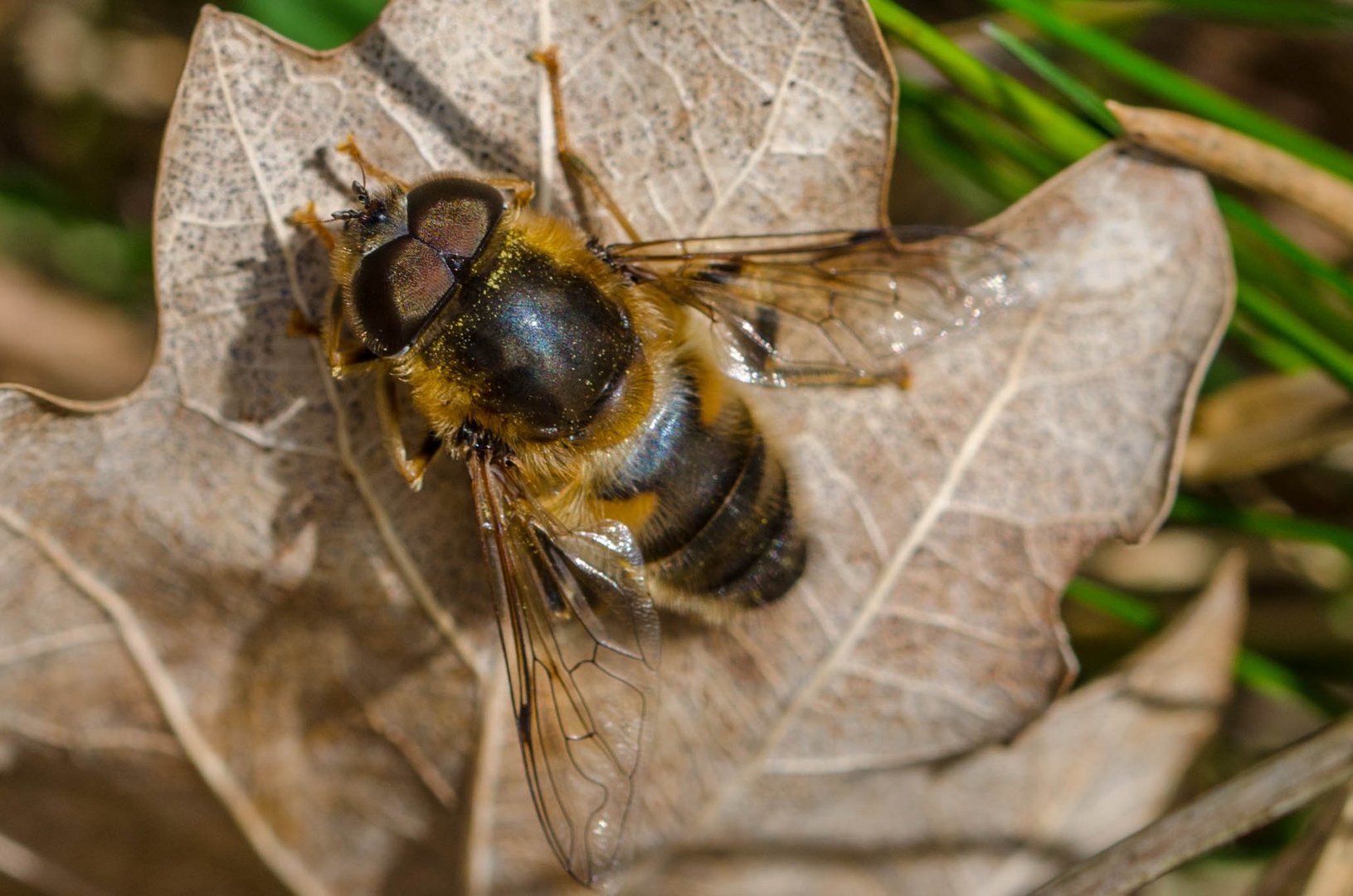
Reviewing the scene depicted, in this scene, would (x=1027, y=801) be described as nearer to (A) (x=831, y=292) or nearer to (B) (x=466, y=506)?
(A) (x=831, y=292)

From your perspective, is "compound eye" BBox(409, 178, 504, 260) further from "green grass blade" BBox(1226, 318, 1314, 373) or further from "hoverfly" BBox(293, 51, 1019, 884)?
"green grass blade" BBox(1226, 318, 1314, 373)

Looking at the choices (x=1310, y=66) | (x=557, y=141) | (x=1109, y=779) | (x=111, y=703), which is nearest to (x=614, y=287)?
(x=557, y=141)

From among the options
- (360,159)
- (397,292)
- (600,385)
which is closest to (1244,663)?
(600,385)

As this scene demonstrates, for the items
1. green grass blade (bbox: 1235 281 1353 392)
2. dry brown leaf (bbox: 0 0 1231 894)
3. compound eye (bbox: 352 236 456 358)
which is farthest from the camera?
green grass blade (bbox: 1235 281 1353 392)

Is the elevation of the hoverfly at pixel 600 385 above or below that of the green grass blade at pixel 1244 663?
above

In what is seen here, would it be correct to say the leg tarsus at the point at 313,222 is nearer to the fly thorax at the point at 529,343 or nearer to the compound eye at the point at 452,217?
the compound eye at the point at 452,217

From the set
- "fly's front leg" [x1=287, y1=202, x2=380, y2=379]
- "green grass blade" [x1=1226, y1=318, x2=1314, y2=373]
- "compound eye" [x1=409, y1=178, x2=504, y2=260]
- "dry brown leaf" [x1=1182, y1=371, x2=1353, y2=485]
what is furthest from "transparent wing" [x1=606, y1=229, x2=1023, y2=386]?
"dry brown leaf" [x1=1182, y1=371, x2=1353, y2=485]

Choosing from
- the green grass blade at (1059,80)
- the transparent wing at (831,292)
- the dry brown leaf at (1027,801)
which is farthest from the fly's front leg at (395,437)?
the green grass blade at (1059,80)

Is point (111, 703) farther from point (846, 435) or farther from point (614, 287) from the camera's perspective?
point (846, 435)
